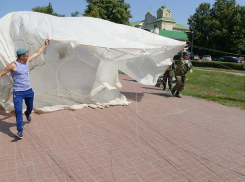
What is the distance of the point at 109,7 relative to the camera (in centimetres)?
3322

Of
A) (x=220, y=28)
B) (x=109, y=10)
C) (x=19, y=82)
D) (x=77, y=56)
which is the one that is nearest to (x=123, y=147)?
(x=19, y=82)

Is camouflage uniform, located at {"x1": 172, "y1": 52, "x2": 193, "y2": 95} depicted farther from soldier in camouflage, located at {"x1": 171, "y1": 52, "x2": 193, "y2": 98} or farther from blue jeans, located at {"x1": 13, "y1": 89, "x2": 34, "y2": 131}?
blue jeans, located at {"x1": 13, "y1": 89, "x2": 34, "y2": 131}

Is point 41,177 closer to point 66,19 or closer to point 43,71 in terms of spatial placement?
point 43,71

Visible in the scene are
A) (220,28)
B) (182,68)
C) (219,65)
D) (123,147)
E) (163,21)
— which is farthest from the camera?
(163,21)

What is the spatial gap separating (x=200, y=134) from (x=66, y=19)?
4.33 metres

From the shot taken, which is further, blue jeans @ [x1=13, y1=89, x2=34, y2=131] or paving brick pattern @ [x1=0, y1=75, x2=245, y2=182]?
blue jeans @ [x1=13, y1=89, x2=34, y2=131]

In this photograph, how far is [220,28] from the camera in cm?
3612

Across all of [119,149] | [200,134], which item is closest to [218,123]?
[200,134]

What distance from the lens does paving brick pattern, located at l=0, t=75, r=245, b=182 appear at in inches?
117

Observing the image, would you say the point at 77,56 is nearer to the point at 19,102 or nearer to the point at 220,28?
the point at 19,102

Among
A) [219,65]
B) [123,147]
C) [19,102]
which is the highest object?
[219,65]

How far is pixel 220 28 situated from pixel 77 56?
37054mm

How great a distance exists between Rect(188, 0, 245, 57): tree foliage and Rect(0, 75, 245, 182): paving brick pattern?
108ft

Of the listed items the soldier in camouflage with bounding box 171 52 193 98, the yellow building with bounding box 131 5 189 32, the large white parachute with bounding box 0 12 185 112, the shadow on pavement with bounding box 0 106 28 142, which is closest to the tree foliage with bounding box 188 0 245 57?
the yellow building with bounding box 131 5 189 32
